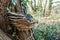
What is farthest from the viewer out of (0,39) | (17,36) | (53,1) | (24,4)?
(53,1)

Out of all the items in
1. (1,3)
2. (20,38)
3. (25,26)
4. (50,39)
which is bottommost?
(50,39)

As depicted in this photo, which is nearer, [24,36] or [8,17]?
[8,17]

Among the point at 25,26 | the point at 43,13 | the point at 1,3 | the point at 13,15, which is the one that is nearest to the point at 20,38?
the point at 25,26

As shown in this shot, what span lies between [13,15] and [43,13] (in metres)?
Answer: 5.55

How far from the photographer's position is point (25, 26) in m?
1.85

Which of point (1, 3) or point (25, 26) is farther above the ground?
point (1, 3)

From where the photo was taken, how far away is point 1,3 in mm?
1779

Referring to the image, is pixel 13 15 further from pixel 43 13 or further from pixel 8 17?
pixel 43 13

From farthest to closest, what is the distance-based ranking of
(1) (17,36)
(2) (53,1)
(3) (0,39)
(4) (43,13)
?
(2) (53,1)
(4) (43,13)
(1) (17,36)
(3) (0,39)

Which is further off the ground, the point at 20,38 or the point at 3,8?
the point at 3,8

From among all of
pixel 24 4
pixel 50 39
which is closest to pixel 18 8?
pixel 24 4

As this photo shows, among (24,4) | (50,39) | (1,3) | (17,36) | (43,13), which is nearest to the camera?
(1,3)

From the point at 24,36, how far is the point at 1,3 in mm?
501

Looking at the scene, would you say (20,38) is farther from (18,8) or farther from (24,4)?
(24,4)
